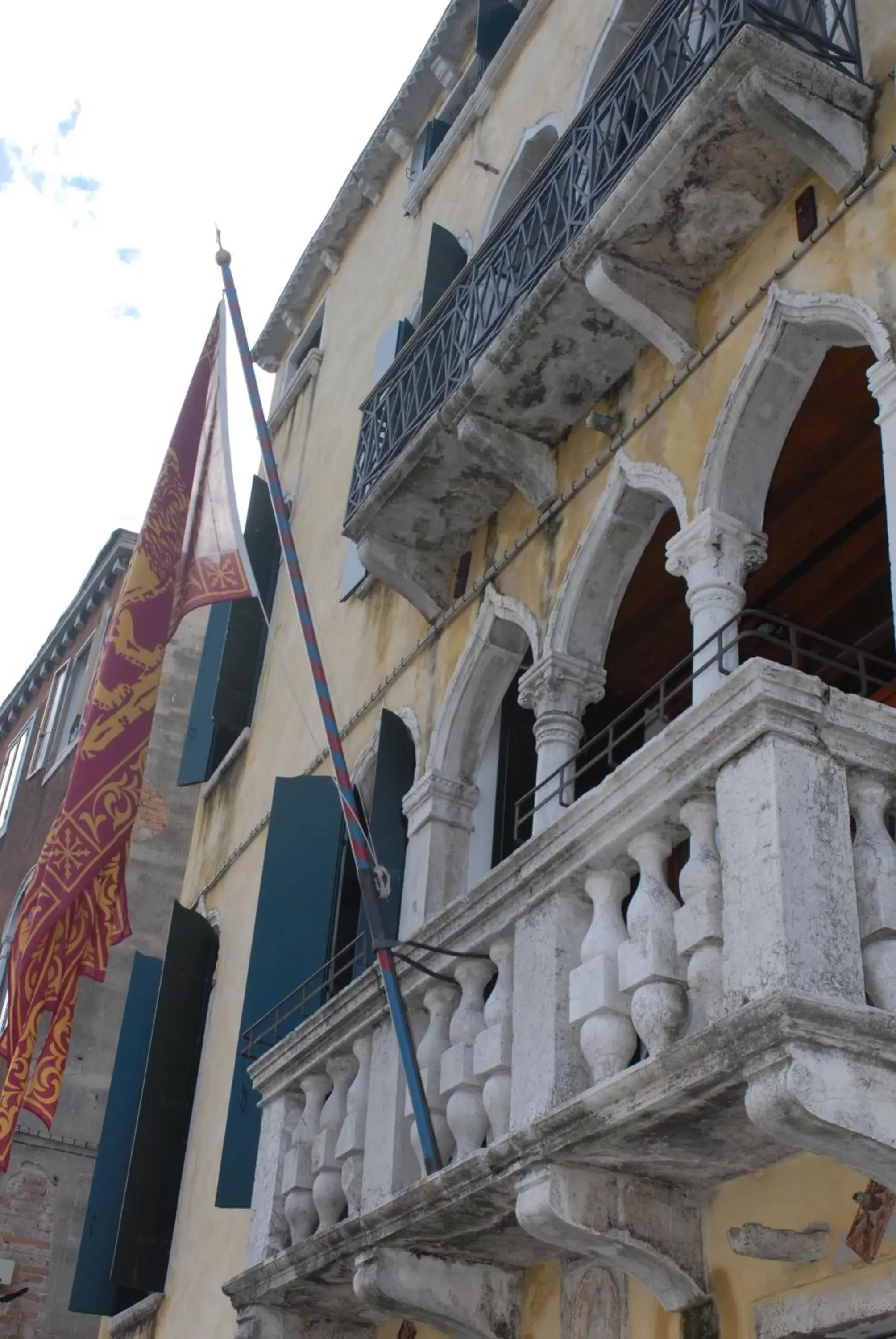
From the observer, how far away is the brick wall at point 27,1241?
43.9 feet

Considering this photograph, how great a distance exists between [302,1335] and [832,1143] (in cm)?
337

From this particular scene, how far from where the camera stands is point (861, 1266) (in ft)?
15.0

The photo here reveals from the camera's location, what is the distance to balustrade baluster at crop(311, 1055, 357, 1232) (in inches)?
247

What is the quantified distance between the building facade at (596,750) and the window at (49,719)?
7.70 metres

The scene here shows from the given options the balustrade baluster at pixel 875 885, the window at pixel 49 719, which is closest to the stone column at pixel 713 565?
the balustrade baluster at pixel 875 885

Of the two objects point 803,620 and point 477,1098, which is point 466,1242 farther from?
point 803,620

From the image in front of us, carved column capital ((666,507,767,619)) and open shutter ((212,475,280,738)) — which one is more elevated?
open shutter ((212,475,280,738))

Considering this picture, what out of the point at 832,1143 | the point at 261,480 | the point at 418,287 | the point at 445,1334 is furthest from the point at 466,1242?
the point at 261,480

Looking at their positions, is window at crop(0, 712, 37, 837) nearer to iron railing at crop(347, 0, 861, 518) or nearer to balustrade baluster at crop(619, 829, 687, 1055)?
iron railing at crop(347, 0, 861, 518)

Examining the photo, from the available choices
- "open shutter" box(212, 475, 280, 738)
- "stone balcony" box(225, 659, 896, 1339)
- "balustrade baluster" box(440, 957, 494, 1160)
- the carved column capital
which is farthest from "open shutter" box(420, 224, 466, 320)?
"balustrade baluster" box(440, 957, 494, 1160)

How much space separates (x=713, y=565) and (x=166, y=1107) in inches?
229

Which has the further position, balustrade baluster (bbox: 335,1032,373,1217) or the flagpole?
balustrade baluster (bbox: 335,1032,373,1217)

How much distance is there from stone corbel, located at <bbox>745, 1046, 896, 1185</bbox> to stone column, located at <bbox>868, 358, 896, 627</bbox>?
72.1 inches

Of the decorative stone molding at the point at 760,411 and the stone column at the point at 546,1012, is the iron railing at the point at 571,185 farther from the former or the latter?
the stone column at the point at 546,1012
